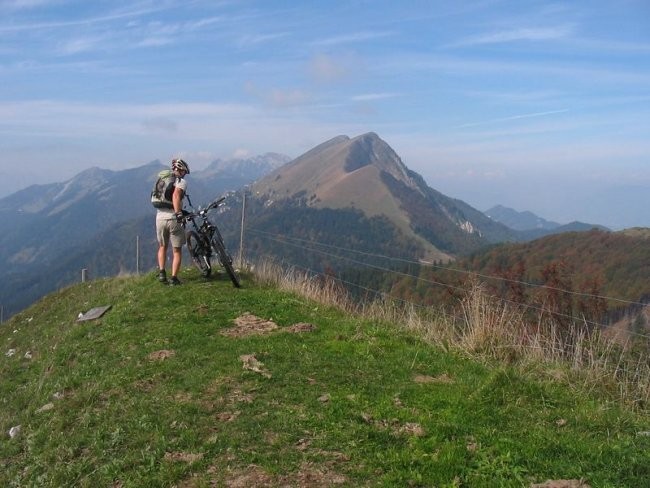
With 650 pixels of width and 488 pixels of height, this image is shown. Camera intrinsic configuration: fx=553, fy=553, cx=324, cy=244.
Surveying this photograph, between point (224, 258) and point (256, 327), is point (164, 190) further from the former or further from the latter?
point (256, 327)

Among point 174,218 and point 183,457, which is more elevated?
point 174,218

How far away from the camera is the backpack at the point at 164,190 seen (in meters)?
12.7

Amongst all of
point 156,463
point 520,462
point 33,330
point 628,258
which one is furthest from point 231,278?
point 628,258

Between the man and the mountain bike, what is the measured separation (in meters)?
0.30

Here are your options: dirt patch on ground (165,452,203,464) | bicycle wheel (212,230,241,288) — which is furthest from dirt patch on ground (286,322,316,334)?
dirt patch on ground (165,452,203,464)

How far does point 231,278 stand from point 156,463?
819 centimetres

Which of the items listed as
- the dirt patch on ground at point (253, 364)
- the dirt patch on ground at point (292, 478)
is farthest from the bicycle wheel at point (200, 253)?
the dirt patch on ground at point (292, 478)

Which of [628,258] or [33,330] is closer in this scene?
[33,330]

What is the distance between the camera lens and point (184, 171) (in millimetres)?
12664

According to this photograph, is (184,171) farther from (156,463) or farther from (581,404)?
(581,404)

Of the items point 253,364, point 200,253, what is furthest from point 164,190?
point 253,364

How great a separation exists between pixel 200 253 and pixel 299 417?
8.49 m

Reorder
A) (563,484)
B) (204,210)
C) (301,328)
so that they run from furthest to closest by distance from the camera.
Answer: (204,210), (301,328), (563,484)

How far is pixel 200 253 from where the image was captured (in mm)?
13844
